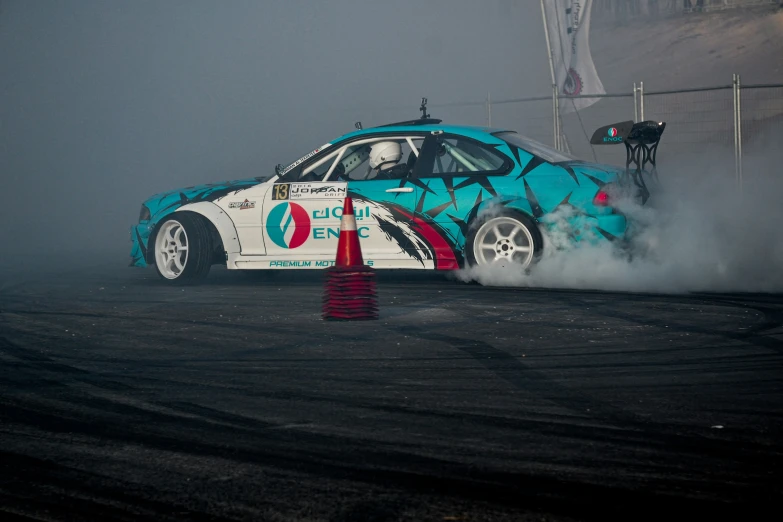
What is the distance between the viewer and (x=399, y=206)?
9.66 metres

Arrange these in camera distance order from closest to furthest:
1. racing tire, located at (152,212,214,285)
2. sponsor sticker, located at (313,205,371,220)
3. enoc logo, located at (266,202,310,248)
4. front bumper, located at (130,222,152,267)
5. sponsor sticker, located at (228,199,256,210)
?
1. sponsor sticker, located at (313,205,371,220)
2. enoc logo, located at (266,202,310,248)
3. sponsor sticker, located at (228,199,256,210)
4. racing tire, located at (152,212,214,285)
5. front bumper, located at (130,222,152,267)

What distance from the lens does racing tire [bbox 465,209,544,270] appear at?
30.4 ft

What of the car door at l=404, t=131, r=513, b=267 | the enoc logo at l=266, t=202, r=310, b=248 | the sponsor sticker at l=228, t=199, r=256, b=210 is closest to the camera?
the car door at l=404, t=131, r=513, b=267

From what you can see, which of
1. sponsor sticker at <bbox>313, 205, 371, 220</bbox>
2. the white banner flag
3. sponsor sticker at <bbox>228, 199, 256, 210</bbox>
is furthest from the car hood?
the white banner flag

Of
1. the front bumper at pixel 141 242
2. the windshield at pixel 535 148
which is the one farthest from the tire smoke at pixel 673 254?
the front bumper at pixel 141 242

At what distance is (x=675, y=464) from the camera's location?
3.66 meters

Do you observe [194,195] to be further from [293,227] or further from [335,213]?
[335,213]

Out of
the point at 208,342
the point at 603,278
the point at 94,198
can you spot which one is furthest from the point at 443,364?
the point at 94,198

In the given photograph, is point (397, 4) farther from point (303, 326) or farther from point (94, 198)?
point (303, 326)

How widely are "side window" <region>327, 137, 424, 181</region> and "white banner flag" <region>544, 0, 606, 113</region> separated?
790cm

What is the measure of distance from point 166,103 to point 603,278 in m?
23.5

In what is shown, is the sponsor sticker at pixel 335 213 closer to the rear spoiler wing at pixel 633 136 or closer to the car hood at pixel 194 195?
the car hood at pixel 194 195

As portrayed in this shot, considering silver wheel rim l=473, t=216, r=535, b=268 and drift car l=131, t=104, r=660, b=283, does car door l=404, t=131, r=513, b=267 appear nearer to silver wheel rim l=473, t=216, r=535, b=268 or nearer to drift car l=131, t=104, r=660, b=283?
drift car l=131, t=104, r=660, b=283

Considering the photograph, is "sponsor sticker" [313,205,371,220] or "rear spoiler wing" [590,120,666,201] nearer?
"rear spoiler wing" [590,120,666,201]
